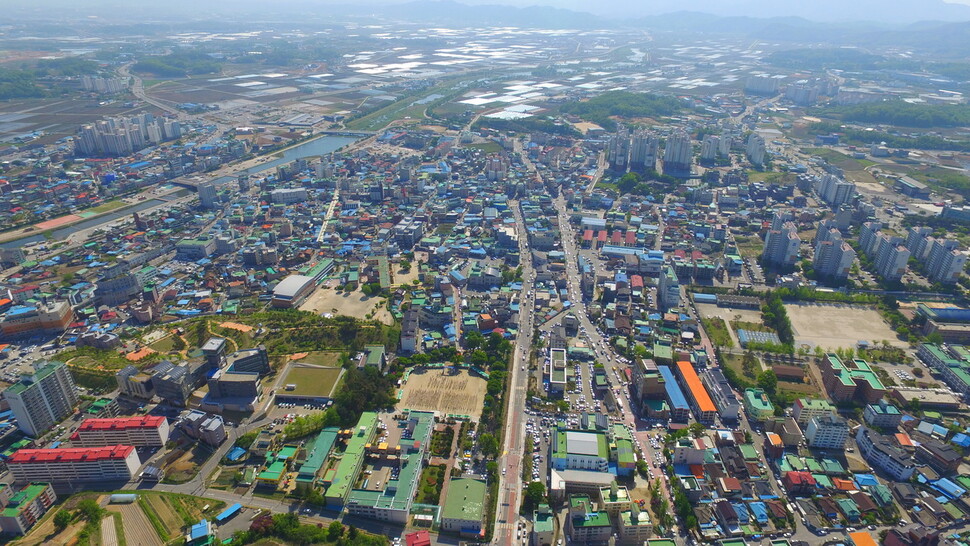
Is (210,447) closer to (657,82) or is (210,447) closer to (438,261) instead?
(438,261)

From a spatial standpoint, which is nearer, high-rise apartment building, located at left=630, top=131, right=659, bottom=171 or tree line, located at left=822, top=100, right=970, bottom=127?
high-rise apartment building, located at left=630, top=131, right=659, bottom=171

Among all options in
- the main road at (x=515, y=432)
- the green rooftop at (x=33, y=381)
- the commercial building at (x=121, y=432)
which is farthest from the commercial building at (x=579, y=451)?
the green rooftop at (x=33, y=381)

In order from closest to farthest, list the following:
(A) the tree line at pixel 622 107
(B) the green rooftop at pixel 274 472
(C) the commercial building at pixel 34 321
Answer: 1. (B) the green rooftop at pixel 274 472
2. (C) the commercial building at pixel 34 321
3. (A) the tree line at pixel 622 107

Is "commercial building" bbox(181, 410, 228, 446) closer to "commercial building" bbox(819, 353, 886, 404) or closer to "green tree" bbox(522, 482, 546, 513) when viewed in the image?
"green tree" bbox(522, 482, 546, 513)

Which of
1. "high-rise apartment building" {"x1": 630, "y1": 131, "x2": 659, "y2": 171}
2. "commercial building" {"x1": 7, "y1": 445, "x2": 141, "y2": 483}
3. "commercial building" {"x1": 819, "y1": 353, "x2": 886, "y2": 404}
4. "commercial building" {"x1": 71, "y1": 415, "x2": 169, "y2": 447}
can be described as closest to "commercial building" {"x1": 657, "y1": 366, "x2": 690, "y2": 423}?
"commercial building" {"x1": 819, "y1": 353, "x2": 886, "y2": 404}

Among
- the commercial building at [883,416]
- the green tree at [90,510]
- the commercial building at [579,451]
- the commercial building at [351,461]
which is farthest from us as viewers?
the commercial building at [883,416]

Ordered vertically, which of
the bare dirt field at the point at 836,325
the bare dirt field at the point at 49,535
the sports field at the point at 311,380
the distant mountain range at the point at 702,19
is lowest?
the bare dirt field at the point at 836,325

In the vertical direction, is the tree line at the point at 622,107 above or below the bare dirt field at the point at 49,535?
above

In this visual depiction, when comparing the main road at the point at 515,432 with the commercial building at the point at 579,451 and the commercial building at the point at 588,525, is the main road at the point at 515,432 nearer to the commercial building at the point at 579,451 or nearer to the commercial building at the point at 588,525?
the commercial building at the point at 579,451
